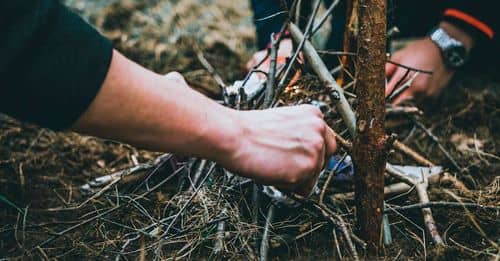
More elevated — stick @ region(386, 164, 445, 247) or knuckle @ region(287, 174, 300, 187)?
knuckle @ region(287, 174, 300, 187)

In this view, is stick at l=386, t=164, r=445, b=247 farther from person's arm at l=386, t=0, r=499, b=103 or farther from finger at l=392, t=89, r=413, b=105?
person's arm at l=386, t=0, r=499, b=103

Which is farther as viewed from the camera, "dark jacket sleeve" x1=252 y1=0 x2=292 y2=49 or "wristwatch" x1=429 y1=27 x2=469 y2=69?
"dark jacket sleeve" x1=252 y1=0 x2=292 y2=49

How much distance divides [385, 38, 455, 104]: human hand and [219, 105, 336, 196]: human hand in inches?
33.0

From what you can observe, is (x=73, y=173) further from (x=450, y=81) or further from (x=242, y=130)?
(x=450, y=81)

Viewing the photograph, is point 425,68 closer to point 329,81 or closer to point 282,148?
point 329,81

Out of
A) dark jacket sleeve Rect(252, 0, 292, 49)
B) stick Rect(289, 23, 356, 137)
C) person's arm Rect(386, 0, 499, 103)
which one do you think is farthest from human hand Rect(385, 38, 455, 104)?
stick Rect(289, 23, 356, 137)

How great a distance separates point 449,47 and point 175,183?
926 millimetres

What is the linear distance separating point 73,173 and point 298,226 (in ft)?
2.09

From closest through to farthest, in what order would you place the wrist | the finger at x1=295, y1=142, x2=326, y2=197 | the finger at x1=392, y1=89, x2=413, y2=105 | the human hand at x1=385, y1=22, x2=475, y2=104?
the wrist
the finger at x1=295, y1=142, x2=326, y2=197
the finger at x1=392, y1=89, x2=413, y2=105
the human hand at x1=385, y1=22, x2=475, y2=104

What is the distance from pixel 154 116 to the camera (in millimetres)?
776

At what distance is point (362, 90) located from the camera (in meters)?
0.98

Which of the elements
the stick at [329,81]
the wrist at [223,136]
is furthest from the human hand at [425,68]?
the wrist at [223,136]

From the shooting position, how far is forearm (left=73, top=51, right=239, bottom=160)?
0.76 metres

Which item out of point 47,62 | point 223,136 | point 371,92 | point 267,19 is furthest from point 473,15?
point 47,62
